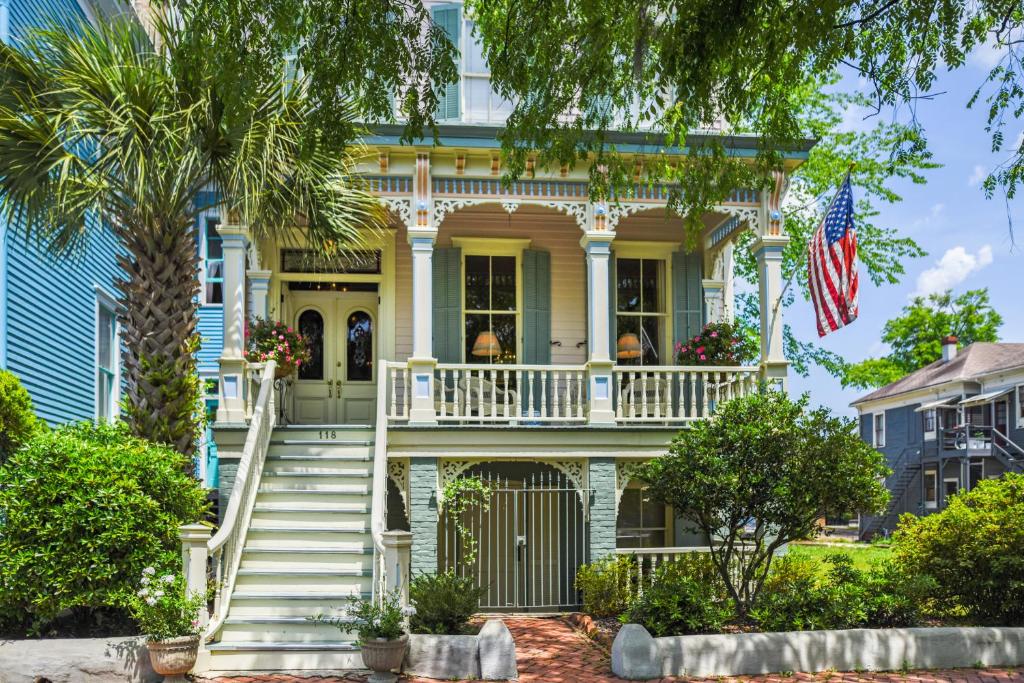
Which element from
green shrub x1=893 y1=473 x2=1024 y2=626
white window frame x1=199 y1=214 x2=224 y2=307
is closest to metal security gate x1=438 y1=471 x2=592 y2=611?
green shrub x1=893 y1=473 x2=1024 y2=626

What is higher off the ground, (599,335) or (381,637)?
(599,335)

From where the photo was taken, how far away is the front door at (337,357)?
15125 millimetres

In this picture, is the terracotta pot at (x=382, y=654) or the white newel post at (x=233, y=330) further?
the white newel post at (x=233, y=330)

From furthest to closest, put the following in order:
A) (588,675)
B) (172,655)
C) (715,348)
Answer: (715,348) → (588,675) → (172,655)

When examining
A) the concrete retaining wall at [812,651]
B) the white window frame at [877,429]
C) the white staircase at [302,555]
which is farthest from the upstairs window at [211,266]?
the white window frame at [877,429]

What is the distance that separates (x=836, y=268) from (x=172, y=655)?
9.25 metres

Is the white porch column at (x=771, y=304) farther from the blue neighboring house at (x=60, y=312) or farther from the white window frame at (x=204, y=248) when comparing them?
the white window frame at (x=204, y=248)

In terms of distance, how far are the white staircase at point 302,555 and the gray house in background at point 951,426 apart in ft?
70.9

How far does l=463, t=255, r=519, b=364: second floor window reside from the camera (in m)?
15.2

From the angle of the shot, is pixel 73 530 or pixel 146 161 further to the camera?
pixel 146 161

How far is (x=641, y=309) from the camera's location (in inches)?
612

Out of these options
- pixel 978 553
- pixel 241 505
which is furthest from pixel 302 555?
pixel 978 553

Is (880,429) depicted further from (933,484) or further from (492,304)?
(492,304)

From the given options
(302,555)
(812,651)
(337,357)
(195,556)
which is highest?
(337,357)
